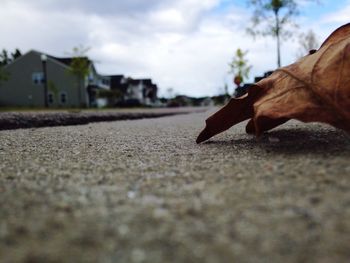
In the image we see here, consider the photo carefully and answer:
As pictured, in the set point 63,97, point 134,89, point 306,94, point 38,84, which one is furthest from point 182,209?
point 134,89

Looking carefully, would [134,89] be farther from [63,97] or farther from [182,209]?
[182,209]

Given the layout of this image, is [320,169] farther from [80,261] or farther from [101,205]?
[80,261]

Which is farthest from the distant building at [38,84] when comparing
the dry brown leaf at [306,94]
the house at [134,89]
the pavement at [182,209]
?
the pavement at [182,209]

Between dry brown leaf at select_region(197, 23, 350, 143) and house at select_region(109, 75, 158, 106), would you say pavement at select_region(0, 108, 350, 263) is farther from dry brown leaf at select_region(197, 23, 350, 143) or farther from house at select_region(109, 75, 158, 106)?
house at select_region(109, 75, 158, 106)

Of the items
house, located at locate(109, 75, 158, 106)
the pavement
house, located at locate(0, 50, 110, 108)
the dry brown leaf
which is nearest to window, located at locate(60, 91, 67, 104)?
house, located at locate(0, 50, 110, 108)

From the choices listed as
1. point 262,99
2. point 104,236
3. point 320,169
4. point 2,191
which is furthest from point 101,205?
point 262,99

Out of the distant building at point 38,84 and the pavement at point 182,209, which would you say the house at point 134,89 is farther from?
the pavement at point 182,209
